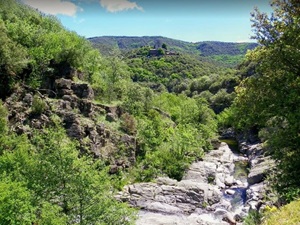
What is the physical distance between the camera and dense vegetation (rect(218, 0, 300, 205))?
2009 centimetres

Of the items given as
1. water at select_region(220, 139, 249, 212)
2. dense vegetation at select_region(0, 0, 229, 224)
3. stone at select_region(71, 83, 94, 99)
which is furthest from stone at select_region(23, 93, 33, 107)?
water at select_region(220, 139, 249, 212)

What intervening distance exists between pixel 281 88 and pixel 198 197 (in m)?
23.6

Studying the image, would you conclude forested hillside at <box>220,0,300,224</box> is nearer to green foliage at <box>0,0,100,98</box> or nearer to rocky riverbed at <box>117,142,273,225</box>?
rocky riverbed at <box>117,142,273,225</box>

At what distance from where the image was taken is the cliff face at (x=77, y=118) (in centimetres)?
4253

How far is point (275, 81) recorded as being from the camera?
21.2 meters

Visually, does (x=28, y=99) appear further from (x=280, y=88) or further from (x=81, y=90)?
(x=280, y=88)

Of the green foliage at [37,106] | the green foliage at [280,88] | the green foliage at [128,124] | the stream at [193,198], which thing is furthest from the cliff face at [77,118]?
the green foliage at [280,88]

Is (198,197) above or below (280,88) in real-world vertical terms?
below

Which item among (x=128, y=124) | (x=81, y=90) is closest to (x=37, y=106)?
(x=81, y=90)

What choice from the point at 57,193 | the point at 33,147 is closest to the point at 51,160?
the point at 57,193

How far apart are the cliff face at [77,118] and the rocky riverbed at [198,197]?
753cm

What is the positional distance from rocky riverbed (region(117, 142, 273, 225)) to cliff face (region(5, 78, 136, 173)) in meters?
7.53

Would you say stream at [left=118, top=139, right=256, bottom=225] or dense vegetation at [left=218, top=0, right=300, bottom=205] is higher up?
dense vegetation at [left=218, top=0, right=300, bottom=205]

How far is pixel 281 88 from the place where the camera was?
20828 mm
